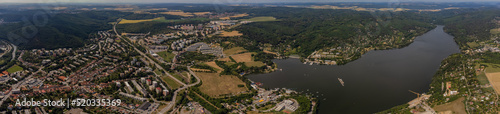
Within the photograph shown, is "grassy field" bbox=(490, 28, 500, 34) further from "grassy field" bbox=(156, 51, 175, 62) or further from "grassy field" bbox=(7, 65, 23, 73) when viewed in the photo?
"grassy field" bbox=(7, 65, 23, 73)

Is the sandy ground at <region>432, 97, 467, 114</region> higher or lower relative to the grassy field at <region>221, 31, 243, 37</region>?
lower


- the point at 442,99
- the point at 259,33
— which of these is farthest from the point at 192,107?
the point at 259,33

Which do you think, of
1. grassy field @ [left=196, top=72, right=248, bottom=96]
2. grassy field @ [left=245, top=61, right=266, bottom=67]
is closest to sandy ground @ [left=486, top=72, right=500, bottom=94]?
grassy field @ [left=196, top=72, right=248, bottom=96]

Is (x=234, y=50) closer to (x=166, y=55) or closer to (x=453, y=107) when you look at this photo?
(x=166, y=55)

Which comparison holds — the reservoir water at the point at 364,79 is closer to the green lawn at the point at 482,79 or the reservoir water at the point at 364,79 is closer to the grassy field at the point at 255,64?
the grassy field at the point at 255,64

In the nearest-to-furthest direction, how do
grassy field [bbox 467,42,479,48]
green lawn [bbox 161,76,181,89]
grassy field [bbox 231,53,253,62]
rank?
green lawn [bbox 161,76,181,89] → grassy field [bbox 231,53,253,62] → grassy field [bbox 467,42,479,48]
